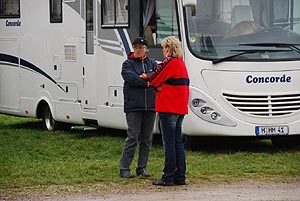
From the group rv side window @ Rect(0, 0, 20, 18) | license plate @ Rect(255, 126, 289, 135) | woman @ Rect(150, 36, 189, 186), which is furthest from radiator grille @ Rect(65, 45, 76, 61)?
woman @ Rect(150, 36, 189, 186)

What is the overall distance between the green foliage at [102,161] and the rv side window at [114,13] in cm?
200

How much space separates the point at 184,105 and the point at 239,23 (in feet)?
11.2

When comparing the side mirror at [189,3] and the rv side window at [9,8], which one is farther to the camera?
the rv side window at [9,8]

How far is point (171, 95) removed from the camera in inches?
433

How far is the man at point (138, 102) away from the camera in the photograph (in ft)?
37.7

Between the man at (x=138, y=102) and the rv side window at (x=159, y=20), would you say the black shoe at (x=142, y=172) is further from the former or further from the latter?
the rv side window at (x=159, y=20)

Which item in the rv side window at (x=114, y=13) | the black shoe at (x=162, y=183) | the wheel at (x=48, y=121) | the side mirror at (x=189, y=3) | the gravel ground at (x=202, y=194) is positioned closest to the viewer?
the gravel ground at (x=202, y=194)

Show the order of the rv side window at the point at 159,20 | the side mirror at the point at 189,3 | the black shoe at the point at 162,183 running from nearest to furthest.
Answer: the black shoe at the point at 162,183 < the side mirror at the point at 189,3 < the rv side window at the point at 159,20

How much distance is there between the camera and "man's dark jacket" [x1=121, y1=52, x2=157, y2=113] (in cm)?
1147

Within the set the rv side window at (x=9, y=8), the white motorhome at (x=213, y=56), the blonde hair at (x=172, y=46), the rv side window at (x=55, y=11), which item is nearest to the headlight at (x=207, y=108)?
the white motorhome at (x=213, y=56)

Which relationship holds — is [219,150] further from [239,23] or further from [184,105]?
[184,105]

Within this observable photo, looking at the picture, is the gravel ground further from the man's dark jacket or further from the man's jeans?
the man's dark jacket

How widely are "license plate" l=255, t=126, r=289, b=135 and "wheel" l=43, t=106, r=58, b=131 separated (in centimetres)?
525

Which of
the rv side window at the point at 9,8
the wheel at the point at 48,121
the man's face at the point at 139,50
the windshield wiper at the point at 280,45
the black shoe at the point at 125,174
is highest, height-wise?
the rv side window at the point at 9,8
